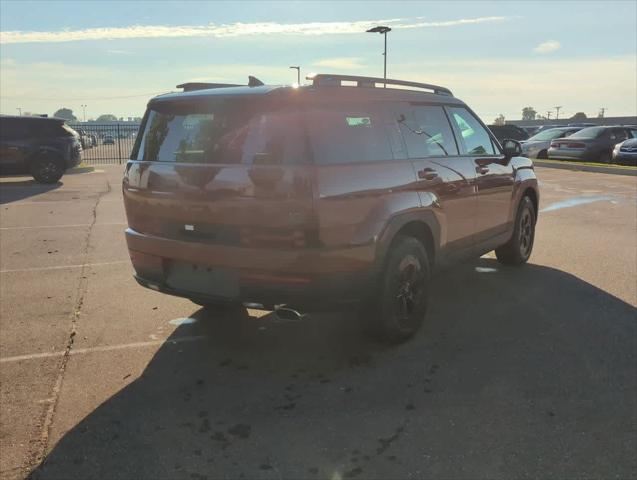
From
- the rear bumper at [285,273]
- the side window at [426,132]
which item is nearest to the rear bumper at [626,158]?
the side window at [426,132]

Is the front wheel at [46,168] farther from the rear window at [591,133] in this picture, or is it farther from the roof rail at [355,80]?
the rear window at [591,133]

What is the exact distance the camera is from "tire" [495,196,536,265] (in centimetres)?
620

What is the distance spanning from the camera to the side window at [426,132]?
424 cm

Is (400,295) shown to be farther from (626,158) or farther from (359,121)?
(626,158)

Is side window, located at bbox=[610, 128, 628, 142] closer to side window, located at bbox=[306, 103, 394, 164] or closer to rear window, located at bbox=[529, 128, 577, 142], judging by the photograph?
rear window, located at bbox=[529, 128, 577, 142]

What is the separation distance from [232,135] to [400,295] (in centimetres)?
163

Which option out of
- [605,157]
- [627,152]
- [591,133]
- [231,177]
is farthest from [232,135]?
[591,133]

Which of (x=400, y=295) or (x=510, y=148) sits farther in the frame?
(x=510, y=148)

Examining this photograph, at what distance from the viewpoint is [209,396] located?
11.2 ft

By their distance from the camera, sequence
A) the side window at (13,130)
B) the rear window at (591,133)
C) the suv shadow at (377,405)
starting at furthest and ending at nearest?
the rear window at (591,133)
the side window at (13,130)
the suv shadow at (377,405)

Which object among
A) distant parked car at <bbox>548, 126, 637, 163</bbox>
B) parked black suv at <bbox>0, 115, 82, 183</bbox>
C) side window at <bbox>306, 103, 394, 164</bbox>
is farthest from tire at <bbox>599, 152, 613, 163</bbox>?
side window at <bbox>306, 103, 394, 164</bbox>

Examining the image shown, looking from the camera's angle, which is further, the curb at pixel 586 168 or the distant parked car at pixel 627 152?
the distant parked car at pixel 627 152

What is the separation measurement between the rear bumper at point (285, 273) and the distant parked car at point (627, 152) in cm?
1907

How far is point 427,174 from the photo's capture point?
14.0 ft
